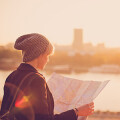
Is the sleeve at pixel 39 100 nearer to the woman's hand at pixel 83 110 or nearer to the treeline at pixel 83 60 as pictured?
the woman's hand at pixel 83 110

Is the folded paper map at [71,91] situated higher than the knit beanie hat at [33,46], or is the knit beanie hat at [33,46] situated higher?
the knit beanie hat at [33,46]

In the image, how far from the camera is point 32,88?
2.41 ft

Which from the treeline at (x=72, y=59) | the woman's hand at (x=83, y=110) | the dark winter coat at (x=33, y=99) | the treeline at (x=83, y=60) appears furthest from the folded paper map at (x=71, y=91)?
the treeline at (x=83, y=60)

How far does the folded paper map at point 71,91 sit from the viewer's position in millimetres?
944

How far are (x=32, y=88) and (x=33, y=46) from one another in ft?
0.43

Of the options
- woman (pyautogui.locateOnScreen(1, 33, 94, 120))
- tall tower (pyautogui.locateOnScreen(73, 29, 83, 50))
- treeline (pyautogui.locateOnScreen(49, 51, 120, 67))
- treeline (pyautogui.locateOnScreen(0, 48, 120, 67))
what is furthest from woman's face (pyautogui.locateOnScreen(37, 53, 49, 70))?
tall tower (pyautogui.locateOnScreen(73, 29, 83, 50))

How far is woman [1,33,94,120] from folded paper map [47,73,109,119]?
10 cm

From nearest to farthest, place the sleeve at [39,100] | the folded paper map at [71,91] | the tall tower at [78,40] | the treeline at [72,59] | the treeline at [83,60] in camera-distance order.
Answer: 1. the sleeve at [39,100]
2. the folded paper map at [71,91]
3. the treeline at [72,59]
4. the treeline at [83,60]
5. the tall tower at [78,40]

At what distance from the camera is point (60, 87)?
105 centimetres

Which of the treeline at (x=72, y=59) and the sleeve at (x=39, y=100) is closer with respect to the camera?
the sleeve at (x=39, y=100)

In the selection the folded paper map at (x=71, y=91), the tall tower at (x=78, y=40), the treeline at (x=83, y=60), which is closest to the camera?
the folded paper map at (x=71, y=91)

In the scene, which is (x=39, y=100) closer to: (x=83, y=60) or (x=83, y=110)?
(x=83, y=110)

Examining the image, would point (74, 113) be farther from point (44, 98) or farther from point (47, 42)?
point (47, 42)

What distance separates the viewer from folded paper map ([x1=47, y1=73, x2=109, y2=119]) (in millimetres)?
944
